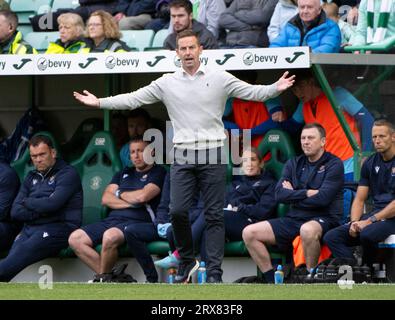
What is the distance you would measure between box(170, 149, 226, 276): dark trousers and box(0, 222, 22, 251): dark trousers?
3.20 metres

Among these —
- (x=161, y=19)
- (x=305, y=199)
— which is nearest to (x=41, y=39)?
(x=161, y=19)

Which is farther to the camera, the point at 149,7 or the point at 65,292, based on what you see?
the point at 149,7

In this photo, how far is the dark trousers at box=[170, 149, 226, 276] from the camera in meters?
10.8

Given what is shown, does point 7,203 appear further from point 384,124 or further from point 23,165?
point 384,124

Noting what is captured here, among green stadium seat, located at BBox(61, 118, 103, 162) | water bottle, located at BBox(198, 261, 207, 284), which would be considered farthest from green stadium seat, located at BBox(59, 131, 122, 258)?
water bottle, located at BBox(198, 261, 207, 284)

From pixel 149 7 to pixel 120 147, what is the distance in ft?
6.78

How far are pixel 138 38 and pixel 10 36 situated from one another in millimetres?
1519

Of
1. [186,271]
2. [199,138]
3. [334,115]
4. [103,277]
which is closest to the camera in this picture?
[199,138]

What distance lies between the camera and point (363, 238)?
1120cm

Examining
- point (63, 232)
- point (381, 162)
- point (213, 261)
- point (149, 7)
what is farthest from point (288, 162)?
point (149, 7)

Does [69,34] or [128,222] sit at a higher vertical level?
[69,34]

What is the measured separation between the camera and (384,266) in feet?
37.8

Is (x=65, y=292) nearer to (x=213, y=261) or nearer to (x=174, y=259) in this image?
(x=213, y=261)

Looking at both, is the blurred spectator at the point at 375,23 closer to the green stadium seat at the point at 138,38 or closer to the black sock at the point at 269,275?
the black sock at the point at 269,275
